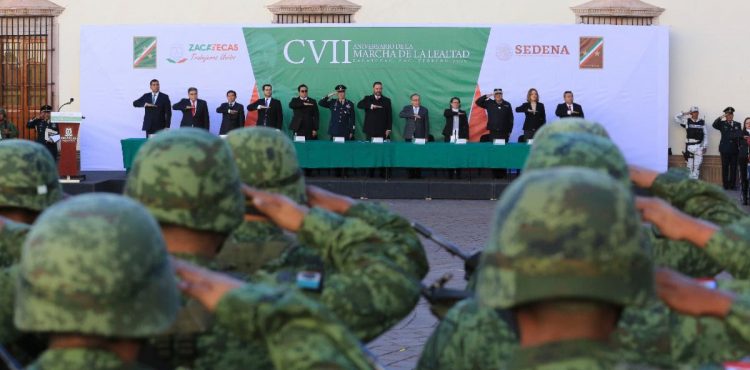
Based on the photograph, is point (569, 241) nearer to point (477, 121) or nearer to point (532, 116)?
point (532, 116)

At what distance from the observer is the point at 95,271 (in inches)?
110

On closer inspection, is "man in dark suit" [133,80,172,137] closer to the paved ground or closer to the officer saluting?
the officer saluting

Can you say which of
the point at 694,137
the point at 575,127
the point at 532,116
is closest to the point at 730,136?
the point at 694,137

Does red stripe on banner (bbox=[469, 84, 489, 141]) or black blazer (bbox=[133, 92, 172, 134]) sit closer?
black blazer (bbox=[133, 92, 172, 134])

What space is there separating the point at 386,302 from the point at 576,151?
0.65 metres

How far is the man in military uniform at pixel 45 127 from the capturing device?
2539 cm

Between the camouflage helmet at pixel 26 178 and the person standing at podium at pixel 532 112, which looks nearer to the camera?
the camouflage helmet at pixel 26 178

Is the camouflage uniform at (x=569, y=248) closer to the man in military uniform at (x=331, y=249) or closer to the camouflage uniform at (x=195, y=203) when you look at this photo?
the camouflage uniform at (x=195, y=203)

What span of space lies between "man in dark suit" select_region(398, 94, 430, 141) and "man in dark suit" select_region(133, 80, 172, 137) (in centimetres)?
407

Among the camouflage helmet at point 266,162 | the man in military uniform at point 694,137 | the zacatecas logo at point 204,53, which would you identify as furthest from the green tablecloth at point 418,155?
the camouflage helmet at point 266,162

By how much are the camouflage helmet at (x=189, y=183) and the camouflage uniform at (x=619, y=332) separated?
24.4 inches

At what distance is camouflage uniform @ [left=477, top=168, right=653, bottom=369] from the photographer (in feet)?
8.31

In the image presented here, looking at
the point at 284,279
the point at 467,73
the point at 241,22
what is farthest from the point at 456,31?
the point at 284,279

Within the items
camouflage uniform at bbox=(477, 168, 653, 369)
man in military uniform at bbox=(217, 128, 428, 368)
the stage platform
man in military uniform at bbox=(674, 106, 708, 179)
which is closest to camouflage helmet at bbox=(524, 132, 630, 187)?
man in military uniform at bbox=(217, 128, 428, 368)
